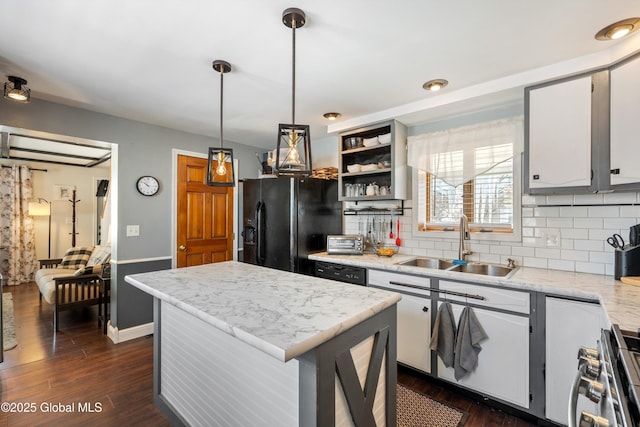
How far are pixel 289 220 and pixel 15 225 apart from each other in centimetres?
584

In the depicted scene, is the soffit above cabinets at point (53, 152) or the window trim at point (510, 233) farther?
the soffit above cabinets at point (53, 152)

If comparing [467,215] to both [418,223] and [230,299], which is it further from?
[230,299]

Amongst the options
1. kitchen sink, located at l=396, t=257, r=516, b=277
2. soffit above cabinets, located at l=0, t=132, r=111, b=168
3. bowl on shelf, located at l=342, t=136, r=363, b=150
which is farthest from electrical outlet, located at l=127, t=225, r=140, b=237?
kitchen sink, located at l=396, t=257, r=516, b=277

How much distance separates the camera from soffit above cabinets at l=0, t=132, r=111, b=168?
3.95 m

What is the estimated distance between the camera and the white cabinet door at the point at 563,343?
1.62m

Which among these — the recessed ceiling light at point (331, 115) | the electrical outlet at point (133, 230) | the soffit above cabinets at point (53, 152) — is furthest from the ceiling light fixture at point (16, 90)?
the recessed ceiling light at point (331, 115)

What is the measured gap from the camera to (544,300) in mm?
1764

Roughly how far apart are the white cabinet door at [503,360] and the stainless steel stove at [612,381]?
30.6 inches

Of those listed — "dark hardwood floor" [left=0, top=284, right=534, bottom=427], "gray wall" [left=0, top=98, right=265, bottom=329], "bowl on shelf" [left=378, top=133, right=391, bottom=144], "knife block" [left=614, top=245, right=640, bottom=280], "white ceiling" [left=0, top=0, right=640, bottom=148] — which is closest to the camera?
"white ceiling" [left=0, top=0, right=640, bottom=148]

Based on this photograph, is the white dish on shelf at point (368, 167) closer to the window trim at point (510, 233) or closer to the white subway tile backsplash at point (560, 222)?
the window trim at point (510, 233)

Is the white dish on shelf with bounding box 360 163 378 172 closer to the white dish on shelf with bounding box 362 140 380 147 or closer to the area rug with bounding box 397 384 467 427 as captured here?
the white dish on shelf with bounding box 362 140 380 147

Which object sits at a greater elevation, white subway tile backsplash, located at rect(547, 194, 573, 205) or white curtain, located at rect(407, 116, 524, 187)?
white curtain, located at rect(407, 116, 524, 187)

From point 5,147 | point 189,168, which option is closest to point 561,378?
point 189,168

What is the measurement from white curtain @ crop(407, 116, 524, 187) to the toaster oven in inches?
37.6
